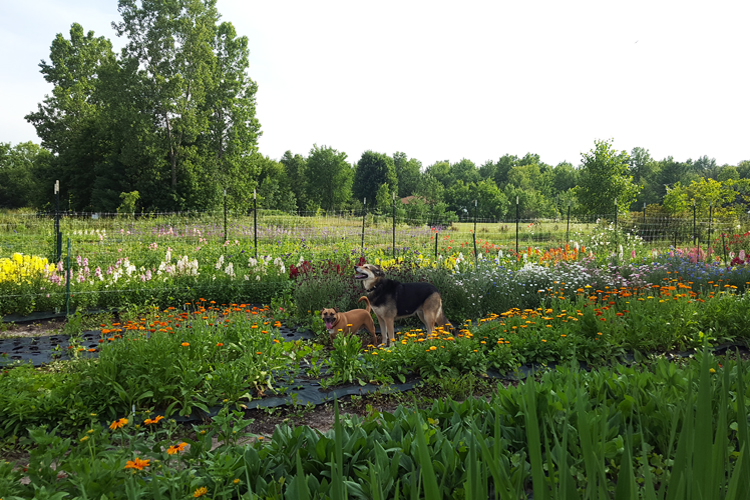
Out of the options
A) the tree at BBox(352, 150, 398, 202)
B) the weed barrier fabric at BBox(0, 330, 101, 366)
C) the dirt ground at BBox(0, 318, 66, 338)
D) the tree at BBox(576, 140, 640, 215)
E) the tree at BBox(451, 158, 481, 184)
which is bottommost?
the dirt ground at BBox(0, 318, 66, 338)

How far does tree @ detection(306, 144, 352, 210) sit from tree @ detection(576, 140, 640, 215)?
31.5 metres

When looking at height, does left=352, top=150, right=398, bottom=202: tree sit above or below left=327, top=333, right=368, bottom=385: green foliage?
above

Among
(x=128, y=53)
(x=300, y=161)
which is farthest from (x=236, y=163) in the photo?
(x=300, y=161)

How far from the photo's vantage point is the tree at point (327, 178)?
52062 mm

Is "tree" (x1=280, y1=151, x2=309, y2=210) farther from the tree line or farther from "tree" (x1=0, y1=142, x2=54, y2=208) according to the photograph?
"tree" (x1=0, y1=142, x2=54, y2=208)

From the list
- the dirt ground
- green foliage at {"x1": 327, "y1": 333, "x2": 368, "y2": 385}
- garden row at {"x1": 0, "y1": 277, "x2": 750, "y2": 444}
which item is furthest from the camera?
the dirt ground

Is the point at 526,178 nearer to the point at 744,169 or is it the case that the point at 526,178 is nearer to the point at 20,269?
the point at 744,169

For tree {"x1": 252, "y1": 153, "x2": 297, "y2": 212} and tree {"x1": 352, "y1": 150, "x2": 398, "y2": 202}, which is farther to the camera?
tree {"x1": 352, "y1": 150, "x2": 398, "y2": 202}

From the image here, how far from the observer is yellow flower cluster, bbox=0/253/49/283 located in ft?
24.6

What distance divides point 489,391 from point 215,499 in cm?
290

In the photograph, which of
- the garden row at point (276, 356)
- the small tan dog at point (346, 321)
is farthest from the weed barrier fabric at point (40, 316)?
the small tan dog at point (346, 321)

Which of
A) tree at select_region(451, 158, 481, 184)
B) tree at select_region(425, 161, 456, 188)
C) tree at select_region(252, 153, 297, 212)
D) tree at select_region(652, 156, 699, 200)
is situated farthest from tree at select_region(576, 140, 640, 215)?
tree at select_region(451, 158, 481, 184)

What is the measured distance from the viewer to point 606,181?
2381 cm

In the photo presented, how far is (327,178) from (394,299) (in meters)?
48.0
